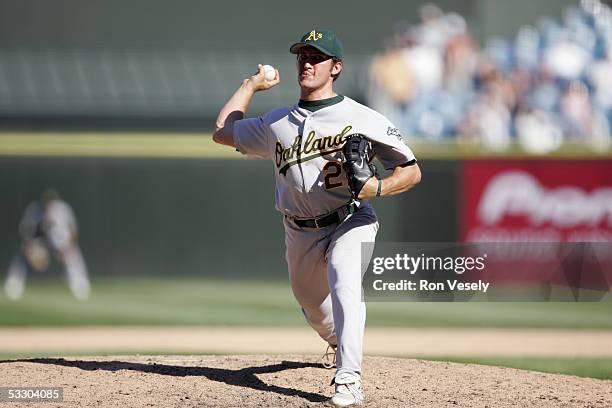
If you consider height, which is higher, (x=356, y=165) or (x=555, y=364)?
(x=356, y=165)

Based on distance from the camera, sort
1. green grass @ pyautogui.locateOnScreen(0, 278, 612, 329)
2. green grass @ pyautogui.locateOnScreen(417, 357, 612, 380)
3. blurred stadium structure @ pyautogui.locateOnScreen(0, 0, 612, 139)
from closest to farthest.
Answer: green grass @ pyautogui.locateOnScreen(417, 357, 612, 380)
green grass @ pyautogui.locateOnScreen(0, 278, 612, 329)
blurred stadium structure @ pyautogui.locateOnScreen(0, 0, 612, 139)

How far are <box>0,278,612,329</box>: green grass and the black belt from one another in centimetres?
589

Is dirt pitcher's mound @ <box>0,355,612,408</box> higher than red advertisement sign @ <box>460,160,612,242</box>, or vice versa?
red advertisement sign @ <box>460,160,612,242</box>

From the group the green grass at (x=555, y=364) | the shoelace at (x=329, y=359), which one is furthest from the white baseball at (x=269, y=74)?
the green grass at (x=555, y=364)

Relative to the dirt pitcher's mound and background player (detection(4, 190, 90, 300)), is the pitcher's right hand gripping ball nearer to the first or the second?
the dirt pitcher's mound

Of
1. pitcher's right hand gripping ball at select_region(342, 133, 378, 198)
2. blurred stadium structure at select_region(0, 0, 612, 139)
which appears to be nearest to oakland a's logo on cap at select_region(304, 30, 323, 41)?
pitcher's right hand gripping ball at select_region(342, 133, 378, 198)

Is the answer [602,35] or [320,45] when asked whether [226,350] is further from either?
[602,35]

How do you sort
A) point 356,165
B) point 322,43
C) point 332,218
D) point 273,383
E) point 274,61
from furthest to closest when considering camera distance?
point 274,61 < point 273,383 < point 332,218 < point 322,43 < point 356,165

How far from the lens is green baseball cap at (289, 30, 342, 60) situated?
418 cm

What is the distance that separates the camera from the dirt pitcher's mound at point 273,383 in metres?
4.27

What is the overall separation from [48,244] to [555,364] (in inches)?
292

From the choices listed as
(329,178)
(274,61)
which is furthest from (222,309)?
(329,178)

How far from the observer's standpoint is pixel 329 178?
4234mm

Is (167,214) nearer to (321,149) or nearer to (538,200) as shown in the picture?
(538,200)
